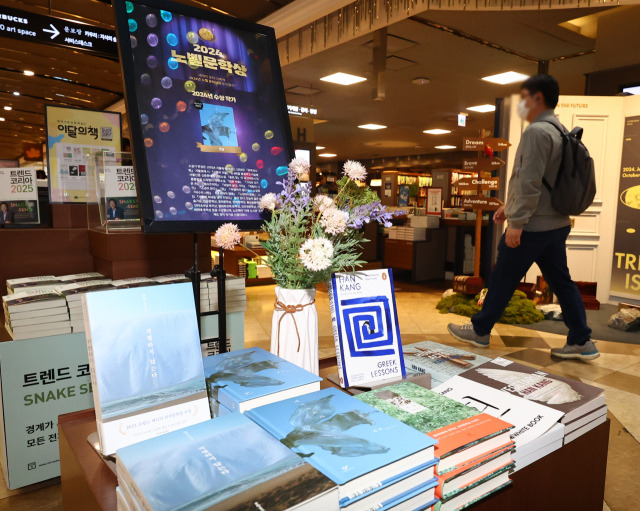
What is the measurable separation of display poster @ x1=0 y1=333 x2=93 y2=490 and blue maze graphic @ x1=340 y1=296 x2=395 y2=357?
3.35 ft

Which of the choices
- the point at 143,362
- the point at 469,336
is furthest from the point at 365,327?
the point at 469,336

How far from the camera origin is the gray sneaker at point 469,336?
121 inches

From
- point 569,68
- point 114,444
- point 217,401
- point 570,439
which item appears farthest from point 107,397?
point 569,68

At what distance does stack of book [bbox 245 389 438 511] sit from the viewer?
681 millimetres

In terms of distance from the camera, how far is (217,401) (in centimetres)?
96

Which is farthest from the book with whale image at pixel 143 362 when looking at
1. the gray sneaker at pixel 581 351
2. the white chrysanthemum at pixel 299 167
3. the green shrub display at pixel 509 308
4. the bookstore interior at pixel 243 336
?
the green shrub display at pixel 509 308

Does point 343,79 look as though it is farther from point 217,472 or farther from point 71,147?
point 217,472

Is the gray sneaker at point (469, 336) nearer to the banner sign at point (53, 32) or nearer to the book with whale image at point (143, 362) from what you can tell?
the book with whale image at point (143, 362)

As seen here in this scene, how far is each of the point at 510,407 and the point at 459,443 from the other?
0.31m

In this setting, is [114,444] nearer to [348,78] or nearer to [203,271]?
[203,271]

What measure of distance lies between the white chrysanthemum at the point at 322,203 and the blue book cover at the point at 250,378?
0.39m

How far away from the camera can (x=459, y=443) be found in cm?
81

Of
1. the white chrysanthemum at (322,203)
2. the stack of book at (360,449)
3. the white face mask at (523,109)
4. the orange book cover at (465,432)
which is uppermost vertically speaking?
the white face mask at (523,109)

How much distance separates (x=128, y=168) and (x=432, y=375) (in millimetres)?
1364
